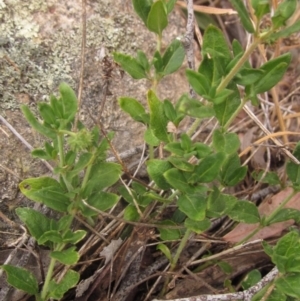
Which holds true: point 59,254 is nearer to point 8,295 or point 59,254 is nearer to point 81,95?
point 8,295

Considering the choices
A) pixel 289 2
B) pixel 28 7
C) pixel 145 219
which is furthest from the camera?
pixel 28 7

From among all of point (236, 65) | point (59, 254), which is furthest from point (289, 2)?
point (59, 254)

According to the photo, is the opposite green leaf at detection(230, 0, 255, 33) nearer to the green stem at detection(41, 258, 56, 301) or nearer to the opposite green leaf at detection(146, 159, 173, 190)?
the opposite green leaf at detection(146, 159, 173, 190)

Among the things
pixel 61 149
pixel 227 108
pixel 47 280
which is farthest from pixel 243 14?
pixel 47 280

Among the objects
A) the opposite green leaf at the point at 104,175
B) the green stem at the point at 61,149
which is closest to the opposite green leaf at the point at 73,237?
the opposite green leaf at the point at 104,175

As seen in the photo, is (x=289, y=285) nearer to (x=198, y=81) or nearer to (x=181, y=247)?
(x=181, y=247)

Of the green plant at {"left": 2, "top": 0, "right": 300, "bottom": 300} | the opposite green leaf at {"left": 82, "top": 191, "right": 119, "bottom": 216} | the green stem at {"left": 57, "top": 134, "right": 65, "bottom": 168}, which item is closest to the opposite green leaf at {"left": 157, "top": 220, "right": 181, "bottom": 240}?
the green plant at {"left": 2, "top": 0, "right": 300, "bottom": 300}

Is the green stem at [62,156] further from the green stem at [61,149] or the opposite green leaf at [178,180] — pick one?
Answer: the opposite green leaf at [178,180]
